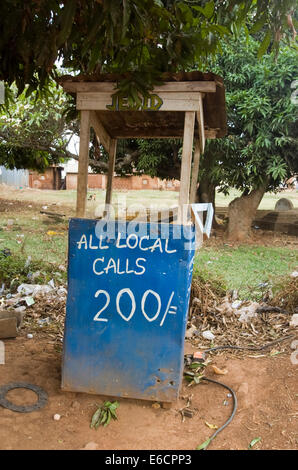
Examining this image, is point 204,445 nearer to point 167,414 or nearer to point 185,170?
point 167,414

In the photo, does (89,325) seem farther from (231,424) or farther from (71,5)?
(71,5)

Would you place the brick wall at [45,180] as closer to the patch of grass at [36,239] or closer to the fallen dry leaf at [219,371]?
the patch of grass at [36,239]

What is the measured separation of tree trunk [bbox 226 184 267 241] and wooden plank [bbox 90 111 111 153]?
27.7 ft

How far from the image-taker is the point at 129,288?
281cm

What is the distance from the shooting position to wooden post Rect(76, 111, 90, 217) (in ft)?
9.49

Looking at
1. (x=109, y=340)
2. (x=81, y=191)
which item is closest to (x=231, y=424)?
(x=109, y=340)

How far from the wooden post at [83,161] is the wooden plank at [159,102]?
11cm

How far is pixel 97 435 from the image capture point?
8.39 feet

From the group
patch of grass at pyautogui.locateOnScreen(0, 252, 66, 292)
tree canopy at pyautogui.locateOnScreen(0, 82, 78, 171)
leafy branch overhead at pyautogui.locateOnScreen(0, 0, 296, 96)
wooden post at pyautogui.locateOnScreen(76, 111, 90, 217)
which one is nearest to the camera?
leafy branch overhead at pyautogui.locateOnScreen(0, 0, 296, 96)

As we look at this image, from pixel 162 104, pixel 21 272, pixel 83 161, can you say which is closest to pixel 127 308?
pixel 83 161

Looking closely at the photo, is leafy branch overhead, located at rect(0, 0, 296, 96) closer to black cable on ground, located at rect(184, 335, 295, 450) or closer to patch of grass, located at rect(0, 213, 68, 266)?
black cable on ground, located at rect(184, 335, 295, 450)

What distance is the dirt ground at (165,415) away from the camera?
2523 millimetres

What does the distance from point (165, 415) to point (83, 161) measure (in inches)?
73.7

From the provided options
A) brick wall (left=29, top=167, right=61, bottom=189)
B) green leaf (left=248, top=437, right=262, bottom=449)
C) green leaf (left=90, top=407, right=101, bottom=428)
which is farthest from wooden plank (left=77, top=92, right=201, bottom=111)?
brick wall (left=29, top=167, right=61, bottom=189)
